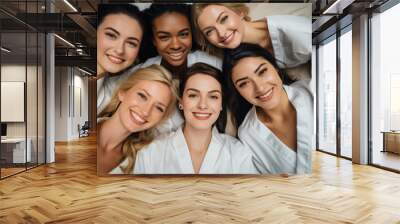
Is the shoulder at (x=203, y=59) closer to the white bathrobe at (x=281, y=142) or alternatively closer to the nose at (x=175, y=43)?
the nose at (x=175, y=43)

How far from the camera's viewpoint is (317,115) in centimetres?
1176

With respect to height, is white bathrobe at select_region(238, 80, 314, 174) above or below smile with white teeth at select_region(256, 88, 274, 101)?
below

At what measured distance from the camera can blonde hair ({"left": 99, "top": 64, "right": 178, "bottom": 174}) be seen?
6.57 metres

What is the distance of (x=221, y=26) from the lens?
663 centimetres

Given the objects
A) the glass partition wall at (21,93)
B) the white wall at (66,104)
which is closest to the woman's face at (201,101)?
the glass partition wall at (21,93)

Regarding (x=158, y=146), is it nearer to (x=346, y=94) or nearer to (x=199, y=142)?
(x=199, y=142)

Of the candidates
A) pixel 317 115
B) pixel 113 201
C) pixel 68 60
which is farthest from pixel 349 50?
pixel 68 60

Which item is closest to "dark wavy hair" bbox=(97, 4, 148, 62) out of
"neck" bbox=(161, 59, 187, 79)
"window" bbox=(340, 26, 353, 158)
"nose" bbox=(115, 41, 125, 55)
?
"nose" bbox=(115, 41, 125, 55)

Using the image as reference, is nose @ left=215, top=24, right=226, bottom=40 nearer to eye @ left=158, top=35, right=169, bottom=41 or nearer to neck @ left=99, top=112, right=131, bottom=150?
eye @ left=158, top=35, right=169, bottom=41

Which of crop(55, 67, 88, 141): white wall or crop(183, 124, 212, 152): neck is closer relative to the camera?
crop(183, 124, 212, 152): neck

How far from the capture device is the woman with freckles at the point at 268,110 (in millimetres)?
6605

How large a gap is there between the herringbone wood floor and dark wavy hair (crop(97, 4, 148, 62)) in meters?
2.27

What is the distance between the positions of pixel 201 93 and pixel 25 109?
3632 mm

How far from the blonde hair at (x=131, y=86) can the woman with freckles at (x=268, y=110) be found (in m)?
0.99
